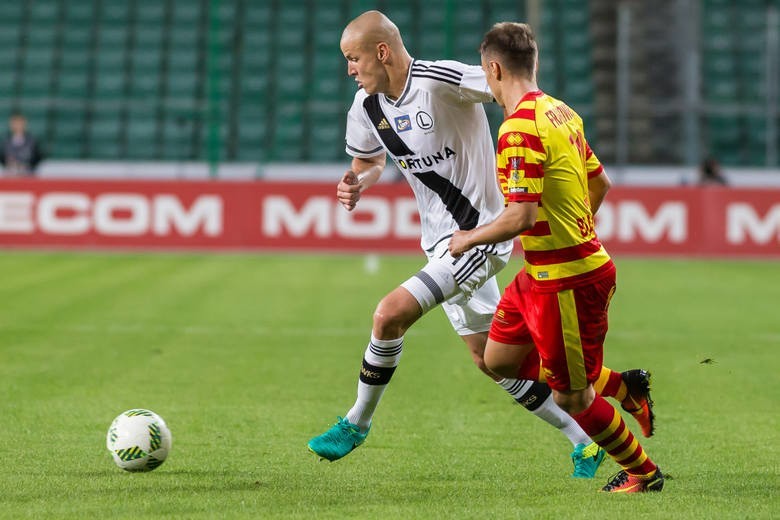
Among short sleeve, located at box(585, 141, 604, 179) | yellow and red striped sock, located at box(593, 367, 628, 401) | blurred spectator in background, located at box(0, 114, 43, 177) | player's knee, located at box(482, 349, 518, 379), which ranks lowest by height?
yellow and red striped sock, located at box(593, 367, 628, 401)

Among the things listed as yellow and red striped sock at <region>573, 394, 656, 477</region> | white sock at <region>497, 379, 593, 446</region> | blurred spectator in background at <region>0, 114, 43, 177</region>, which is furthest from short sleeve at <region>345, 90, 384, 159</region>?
blurred spectator in background at <region>0, 114, 43, 177</region>

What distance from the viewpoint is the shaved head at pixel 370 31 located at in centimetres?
634

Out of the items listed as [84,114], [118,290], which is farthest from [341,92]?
[118,290]

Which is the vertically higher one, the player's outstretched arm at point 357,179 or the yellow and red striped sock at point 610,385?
the player's outstretched arm at point 357,179

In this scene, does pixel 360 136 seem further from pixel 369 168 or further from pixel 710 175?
pixel 710 175

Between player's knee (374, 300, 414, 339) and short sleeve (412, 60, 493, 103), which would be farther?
short sleeve (412, 60, 493, 103)

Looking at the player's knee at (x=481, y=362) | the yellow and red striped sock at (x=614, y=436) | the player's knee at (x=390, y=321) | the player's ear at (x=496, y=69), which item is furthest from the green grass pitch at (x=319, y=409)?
the player's ear at (x=496, y=69)

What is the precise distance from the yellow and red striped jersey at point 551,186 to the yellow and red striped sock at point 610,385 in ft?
2.42

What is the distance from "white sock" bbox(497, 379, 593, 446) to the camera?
20.7 feet

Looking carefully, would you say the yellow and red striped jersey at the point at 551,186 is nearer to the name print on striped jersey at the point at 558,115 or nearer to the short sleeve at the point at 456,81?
the name print on striped jersey at the point at 558,115

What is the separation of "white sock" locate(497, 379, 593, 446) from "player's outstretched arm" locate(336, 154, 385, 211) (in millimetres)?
1130

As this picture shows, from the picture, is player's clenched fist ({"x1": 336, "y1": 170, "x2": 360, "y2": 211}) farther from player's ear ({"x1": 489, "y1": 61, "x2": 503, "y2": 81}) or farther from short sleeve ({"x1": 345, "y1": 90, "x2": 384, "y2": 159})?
player's ear ({"x1": 489, "y1": 61, "x2": 503, "y2": 81})

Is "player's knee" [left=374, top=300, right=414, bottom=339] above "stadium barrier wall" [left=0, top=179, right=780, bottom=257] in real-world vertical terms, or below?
above

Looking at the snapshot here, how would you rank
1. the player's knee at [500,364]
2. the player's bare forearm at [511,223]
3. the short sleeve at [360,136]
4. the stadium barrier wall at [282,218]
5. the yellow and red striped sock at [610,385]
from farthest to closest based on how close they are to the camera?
1. the stadium barrier wall at [282,218]
2. the short sleeve at [360,136]
3. the yellow and red striped sock at [610,385]
4. the player's knee at [500,364]
5. the player's bare forearm at [511,223]
